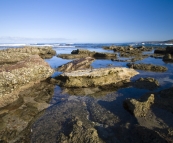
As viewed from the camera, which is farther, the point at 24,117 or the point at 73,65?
the point at 73,65

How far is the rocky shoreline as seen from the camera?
355cm

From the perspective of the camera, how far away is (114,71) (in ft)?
26.9

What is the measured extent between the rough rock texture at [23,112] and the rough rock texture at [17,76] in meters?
0.33

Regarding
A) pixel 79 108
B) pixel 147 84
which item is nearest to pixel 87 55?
pixel 147 84

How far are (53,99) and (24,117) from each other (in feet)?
5.30

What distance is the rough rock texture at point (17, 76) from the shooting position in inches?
226

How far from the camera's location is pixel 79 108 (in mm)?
5109

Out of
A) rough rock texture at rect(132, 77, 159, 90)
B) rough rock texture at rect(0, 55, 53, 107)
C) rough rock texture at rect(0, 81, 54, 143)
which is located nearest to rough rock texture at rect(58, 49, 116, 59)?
rough rock texture at rect(0, 55, 53, 107)

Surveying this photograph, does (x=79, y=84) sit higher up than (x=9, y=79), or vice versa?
(x=9, y=79)

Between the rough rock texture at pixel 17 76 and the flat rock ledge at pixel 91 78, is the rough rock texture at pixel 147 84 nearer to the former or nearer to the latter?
the flat rock ledge at pixel 91 78

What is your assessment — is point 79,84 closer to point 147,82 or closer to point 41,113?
point 41,113

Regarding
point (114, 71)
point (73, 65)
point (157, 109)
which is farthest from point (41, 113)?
point (73, 65)

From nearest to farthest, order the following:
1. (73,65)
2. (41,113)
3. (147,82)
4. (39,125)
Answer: (39,125)
(41,113)
(147,82)
(73,65)

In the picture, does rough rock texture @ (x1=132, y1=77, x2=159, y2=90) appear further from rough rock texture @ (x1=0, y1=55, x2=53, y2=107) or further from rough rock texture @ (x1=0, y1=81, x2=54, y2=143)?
rough rock texture @ (x1=0, y1=55, x2=53, y2=107)
